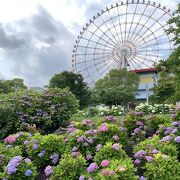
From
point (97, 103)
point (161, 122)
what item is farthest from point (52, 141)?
point (97, 103)

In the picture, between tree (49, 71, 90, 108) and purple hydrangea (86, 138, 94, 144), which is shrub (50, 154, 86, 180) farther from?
tree (49, 71, 90, 108)

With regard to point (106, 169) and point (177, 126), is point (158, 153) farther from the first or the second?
point (177, 126)

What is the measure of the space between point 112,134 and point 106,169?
6.97 ft

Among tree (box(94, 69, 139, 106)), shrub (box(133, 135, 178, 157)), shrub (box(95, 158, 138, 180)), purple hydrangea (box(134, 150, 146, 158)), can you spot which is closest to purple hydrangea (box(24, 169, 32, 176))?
shrub (box(95, 158, 138, 180))

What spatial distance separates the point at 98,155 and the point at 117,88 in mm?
34220

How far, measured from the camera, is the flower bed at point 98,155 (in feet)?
19.1

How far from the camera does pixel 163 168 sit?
580 cm

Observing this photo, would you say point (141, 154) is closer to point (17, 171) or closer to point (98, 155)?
point (98, 155)

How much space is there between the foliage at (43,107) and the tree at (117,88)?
90.8 ft

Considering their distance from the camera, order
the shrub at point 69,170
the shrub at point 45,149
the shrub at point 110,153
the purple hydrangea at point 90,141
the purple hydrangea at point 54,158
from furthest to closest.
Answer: the shrub at point 45,149, the purple hydrangea at point 90,141, the purple hydrangea at point 54,158, the shrub at point 110,153, the shrub at point 69,170

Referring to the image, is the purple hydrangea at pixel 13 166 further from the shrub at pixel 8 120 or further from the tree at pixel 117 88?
the tree at pixel 117 88

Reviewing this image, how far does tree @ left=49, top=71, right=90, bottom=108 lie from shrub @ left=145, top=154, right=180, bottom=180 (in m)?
34.8

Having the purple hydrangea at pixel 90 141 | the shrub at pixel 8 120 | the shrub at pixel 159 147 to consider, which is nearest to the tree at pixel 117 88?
the shrub at pixel 8 120

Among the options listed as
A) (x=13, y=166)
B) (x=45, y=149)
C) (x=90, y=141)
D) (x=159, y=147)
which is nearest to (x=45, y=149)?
(x=45, y=149)
